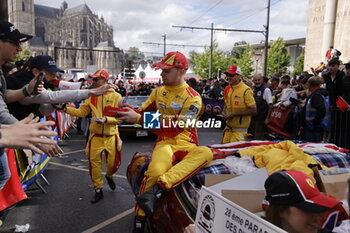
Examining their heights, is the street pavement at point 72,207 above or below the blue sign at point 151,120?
below

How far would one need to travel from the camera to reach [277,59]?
59188 mm

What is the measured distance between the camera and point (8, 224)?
4109 mm

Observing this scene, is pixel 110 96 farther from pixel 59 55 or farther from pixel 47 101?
pixel 59 55

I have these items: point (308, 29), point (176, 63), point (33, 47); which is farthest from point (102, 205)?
point (33, 47)

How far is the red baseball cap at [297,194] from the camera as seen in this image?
1654 mm

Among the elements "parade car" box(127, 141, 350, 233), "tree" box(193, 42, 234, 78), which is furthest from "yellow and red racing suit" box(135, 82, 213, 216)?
"tree" box(193, 42, 234, 78)

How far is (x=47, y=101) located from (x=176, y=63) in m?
1.60

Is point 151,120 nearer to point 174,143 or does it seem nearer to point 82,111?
point 174,143

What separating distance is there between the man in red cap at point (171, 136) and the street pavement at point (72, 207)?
0.91 m

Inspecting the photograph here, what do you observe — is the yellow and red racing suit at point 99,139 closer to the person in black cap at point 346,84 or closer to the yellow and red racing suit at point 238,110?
the yellow and red racing suit at point 238,110

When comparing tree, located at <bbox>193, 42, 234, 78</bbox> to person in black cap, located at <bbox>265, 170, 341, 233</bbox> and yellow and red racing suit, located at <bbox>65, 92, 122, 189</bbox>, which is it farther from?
person in black cap, located at <bbox>265, 170, 341, 233</bbox>

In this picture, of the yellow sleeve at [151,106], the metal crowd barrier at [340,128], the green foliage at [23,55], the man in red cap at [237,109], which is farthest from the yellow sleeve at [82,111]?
the metal crowd barrier at [340,128]

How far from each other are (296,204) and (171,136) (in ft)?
6.78

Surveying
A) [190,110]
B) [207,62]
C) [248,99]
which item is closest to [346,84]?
[248,99]
